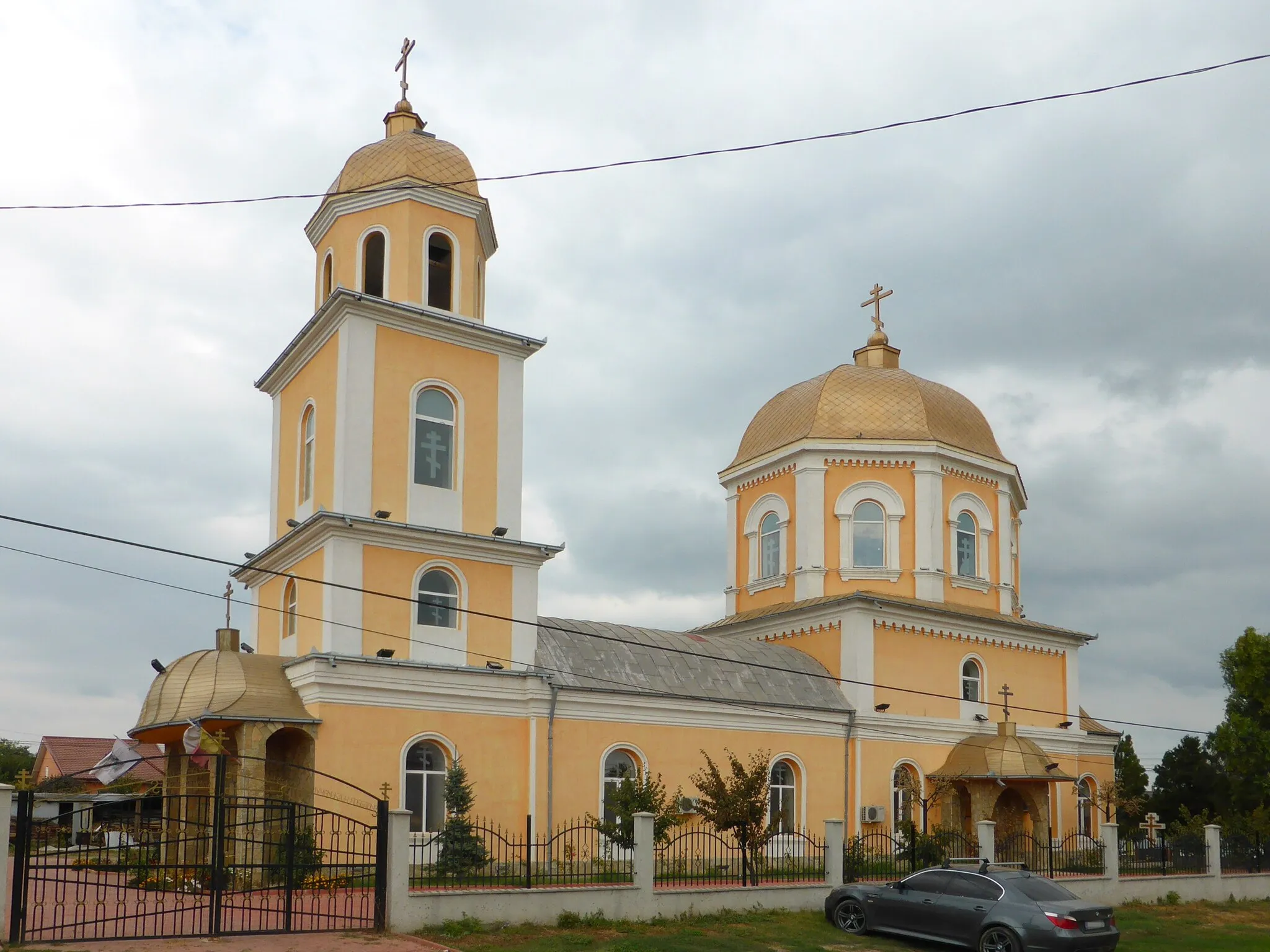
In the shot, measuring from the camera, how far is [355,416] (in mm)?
20953

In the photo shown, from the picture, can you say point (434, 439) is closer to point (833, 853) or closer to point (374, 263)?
point (374, 263)

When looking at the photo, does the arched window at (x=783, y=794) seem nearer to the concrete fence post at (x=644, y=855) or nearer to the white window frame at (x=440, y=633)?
the white window frame at (x=440, y=633)

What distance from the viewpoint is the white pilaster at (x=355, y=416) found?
20672 mm

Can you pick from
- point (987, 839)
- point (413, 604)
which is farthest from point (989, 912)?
point (413, 604)

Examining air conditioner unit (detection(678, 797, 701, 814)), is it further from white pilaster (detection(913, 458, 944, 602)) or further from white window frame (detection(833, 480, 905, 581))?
white pilaster (detection(913, 458, 944, 602))

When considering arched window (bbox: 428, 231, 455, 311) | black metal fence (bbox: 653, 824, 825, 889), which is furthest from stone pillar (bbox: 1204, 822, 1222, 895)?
arched window (bbox: 428, 231, 455, 311)

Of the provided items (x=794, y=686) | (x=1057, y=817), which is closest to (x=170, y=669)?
(x=794, y=686)

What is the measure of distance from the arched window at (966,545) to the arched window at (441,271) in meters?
13.9

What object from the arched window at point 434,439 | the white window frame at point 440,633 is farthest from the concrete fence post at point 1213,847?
the arched window at point 434,439

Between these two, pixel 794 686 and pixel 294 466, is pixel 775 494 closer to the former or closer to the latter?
pixel 794 686

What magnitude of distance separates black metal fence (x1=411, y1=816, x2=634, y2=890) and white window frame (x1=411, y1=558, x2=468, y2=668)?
2.70 m

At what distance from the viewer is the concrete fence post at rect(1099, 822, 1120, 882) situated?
22828 millimetres

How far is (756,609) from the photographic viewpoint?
101ft

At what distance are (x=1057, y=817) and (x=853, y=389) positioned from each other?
1093cm
